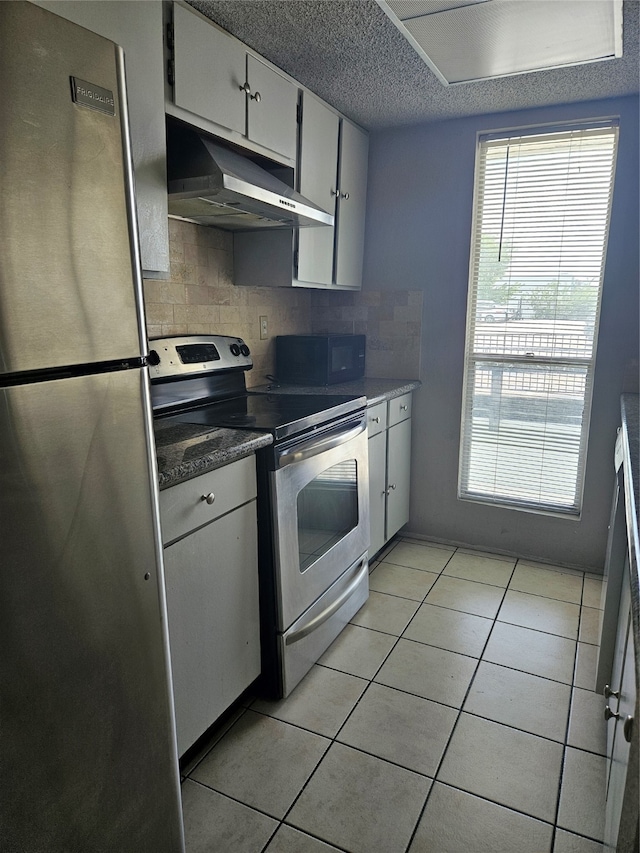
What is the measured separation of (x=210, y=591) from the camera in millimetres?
1585

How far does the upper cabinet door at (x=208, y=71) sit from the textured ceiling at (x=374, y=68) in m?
0.08

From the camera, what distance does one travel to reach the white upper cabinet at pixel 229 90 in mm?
1714

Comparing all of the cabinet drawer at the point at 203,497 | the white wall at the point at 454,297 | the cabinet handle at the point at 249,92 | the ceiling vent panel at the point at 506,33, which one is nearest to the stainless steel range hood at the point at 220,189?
the cabinet handle at the point at 249,92

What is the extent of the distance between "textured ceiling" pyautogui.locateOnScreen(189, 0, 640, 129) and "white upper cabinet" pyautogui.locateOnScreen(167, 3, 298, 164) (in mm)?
72

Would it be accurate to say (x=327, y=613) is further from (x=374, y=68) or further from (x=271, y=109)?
(x=374, y=68)

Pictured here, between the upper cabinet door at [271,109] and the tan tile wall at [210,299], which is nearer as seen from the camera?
the upper cabinet door at [271,109]

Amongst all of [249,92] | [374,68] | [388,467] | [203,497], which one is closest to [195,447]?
[203,497]

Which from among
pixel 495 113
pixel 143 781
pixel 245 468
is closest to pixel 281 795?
pixel 143 781

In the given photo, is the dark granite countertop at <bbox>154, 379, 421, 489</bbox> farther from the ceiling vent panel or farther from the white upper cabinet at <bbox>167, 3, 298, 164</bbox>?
the ceiling vent panel

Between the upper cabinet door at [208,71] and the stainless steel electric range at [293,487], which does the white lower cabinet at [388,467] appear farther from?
the upper cabinet door at [208,71]

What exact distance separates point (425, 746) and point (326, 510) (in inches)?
33.3

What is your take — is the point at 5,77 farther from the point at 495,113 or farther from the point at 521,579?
the point at 521,579

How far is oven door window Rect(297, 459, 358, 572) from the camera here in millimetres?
1980

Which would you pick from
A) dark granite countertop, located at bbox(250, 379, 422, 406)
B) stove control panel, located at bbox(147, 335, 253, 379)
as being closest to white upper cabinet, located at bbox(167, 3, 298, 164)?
stove control panel, located at bbox(147, 335, 253, 379)
